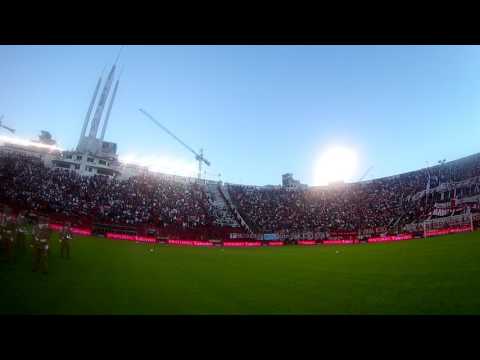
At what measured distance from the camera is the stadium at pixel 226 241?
645 centimetres

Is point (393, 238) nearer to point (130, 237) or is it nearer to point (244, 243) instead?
point (244, 243)

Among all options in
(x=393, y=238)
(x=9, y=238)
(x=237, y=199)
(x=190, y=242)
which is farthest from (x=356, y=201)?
(x=9, y=238)

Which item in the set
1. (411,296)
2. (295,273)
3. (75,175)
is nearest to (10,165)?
(75,175)

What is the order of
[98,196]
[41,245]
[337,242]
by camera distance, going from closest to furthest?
[41,245]
[337,242]
[98,196]

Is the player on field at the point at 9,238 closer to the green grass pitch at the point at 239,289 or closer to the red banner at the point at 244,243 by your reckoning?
the green grass pitch at the point at 239,289

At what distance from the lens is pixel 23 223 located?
445 inches

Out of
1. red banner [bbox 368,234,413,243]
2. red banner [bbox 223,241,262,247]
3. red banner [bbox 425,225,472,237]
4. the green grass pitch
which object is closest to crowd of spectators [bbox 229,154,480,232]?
red banner [bbox 368,234,413,243]

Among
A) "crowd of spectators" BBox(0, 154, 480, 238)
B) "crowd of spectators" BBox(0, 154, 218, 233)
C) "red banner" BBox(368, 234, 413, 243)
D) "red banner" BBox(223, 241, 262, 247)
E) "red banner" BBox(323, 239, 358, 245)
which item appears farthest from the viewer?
"red banner" BBox(223, 241, 262, 247)

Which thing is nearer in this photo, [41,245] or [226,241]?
[41,245]

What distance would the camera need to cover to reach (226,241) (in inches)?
1278

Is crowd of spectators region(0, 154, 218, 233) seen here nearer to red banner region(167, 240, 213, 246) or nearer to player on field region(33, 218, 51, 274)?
red banner region(167, 240, 213, 246)

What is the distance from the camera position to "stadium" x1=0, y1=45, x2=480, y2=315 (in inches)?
254

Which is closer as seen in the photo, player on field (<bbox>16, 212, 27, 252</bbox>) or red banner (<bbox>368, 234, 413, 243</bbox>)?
player on field (<bbox>16, 212, 27, 252</bbox>)
